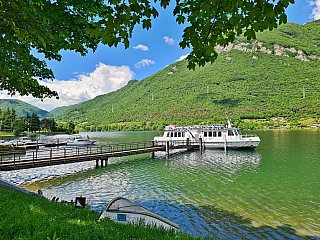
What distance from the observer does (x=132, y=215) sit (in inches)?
231

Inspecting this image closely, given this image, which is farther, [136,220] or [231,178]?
[231,178]

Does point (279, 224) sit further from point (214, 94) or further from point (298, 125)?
point (214, 94)

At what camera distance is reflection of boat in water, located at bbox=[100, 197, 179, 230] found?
579 centimetres

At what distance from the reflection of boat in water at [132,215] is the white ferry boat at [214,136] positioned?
84.0ft

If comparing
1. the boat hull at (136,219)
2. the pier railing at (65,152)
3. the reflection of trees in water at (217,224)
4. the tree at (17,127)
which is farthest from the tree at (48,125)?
the boat hull at (136,219)

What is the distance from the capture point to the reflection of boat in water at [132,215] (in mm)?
5793

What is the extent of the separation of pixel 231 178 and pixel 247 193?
3716 millimetres

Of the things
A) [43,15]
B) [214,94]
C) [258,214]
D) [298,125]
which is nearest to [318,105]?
[298,125]

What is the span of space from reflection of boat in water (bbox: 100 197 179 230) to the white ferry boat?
2559 centimetres

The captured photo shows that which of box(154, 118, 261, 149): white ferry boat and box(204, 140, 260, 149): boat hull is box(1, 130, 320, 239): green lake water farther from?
box(154, 118, 261, 149): white ferry boat

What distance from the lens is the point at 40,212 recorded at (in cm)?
573

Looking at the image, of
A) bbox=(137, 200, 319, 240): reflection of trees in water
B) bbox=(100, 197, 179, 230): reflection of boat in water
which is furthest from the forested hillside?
bbox=(100, 197, 179, 230): reflection of boat in water

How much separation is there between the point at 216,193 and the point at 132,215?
323 inches

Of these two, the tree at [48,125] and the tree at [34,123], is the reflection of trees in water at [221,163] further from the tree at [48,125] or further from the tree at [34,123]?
the tree at [48,125]
